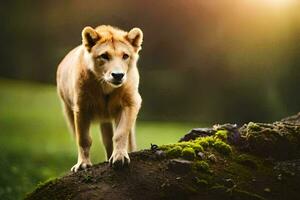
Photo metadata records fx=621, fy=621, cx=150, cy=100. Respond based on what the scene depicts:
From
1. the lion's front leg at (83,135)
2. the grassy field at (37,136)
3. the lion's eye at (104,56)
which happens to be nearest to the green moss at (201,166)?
the lion's front leg at (83,135)

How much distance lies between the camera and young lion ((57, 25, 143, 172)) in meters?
4.35

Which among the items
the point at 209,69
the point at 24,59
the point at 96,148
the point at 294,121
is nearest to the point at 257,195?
the point at 294,121

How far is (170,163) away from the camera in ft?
13.3

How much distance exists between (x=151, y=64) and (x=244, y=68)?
1109 mm

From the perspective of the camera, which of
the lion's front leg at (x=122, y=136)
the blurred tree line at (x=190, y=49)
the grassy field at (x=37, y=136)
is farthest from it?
the blurred tree line at (x=190, y=49)

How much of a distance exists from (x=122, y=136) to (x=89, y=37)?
2.53 ft

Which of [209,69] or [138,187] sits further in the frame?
[209,69]

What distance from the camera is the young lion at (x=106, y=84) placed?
4.35m

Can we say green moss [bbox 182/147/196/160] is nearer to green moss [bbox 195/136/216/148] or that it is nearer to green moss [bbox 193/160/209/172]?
green moss [bbox 193/160/209/172]

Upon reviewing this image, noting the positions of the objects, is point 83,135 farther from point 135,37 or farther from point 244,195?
point 244,195

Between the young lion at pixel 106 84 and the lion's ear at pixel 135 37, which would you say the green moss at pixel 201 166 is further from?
the lion's ear at pixel 135 37

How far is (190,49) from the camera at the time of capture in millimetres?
7492

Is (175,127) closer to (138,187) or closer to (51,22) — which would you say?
(51,22)

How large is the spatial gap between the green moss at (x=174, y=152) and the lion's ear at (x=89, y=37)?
0.97 meters
